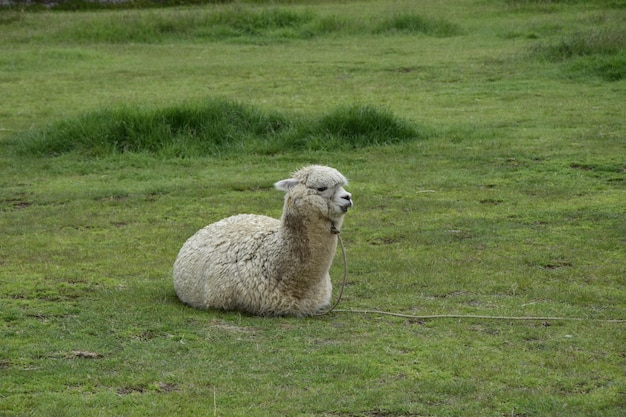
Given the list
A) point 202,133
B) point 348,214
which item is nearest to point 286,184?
point 348,214

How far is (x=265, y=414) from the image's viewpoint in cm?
494

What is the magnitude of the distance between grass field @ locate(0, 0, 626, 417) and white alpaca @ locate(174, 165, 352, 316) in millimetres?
183

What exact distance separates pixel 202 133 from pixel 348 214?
3.37m

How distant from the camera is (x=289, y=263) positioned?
22.5 feet

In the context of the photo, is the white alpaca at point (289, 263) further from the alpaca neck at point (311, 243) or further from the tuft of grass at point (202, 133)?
the tuft of grass at point (202, 133)

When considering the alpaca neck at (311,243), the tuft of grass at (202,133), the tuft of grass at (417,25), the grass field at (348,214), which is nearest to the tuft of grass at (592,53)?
the grass field at (348,214)

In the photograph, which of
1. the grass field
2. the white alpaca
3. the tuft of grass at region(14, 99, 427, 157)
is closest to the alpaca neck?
the white alpaca

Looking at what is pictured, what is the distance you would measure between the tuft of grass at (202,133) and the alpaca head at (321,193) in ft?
17.8

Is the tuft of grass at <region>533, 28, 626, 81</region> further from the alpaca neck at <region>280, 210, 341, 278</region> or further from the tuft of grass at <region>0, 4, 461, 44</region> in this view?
the alpaca neck at <region>280, 210, 341, 278</region>

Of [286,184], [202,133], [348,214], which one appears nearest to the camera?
[286,184]

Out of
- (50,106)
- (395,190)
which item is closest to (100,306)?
(395,190)

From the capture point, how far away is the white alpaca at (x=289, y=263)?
6.78m

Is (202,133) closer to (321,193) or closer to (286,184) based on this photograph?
(286,184)

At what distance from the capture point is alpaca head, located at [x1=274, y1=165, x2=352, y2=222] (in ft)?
22.1
